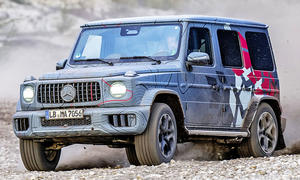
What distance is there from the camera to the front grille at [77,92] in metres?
9.18

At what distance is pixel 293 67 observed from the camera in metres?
27.0

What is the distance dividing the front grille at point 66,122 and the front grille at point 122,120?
0.25m

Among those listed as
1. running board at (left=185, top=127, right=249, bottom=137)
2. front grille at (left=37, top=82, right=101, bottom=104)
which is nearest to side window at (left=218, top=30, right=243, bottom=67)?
running board at (left=185, top=127, right=249, bottom=137)

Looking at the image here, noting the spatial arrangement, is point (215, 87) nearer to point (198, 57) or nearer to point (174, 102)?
point (198, 57)

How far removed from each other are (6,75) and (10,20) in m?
5.02

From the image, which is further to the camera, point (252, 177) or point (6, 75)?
point (6, 75)

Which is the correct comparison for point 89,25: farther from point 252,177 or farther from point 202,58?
point 252,177

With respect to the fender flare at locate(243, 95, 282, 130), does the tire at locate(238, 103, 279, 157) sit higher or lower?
lower

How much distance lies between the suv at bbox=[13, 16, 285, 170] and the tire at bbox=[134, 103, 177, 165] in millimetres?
11

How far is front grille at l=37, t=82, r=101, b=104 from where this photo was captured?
9180 millimetres

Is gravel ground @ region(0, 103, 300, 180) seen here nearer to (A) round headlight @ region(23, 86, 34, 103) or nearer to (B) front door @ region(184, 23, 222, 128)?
(B) front door @ region(184, 23, 222, 128)

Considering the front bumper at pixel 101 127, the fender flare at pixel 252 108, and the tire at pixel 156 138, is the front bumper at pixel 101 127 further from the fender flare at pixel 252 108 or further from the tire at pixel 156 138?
the fender flare at pixel 252 108

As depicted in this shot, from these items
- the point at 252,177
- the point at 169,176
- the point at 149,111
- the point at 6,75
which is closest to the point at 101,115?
the point at 149,111

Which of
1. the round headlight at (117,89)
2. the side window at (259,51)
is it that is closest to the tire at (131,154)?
the round headlight at (117,89)
